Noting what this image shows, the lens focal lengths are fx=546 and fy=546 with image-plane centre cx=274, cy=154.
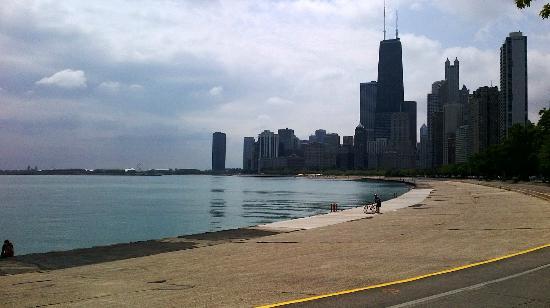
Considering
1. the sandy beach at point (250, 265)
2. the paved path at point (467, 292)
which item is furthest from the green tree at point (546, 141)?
the paved path at point (467, 292)

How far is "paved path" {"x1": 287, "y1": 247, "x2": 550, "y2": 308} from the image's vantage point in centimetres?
1138

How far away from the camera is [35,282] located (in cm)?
1550

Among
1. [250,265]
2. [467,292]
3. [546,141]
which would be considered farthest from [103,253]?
[546,141]

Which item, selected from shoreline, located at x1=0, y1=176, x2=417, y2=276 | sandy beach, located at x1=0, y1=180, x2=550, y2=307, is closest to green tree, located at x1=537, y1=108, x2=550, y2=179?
sandy beach, located at x1=0, y1=180, x2=550, y2=307

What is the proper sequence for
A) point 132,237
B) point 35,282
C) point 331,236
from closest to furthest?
point 35,282, point 331,236, point 132,237

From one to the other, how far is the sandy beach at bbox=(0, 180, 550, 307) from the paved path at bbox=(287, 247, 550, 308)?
1.02m

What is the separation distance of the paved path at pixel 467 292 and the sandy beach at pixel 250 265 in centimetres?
102

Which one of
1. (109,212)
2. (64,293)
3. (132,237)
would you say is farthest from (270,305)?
(109,212)

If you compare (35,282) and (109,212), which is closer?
(35,282)

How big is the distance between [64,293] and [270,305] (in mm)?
5373

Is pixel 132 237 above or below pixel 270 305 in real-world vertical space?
below

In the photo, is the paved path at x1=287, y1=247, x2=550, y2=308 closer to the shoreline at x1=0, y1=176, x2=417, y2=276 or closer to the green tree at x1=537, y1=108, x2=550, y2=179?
the shoreline at x1=0, y1=176, x2=417, y2=276

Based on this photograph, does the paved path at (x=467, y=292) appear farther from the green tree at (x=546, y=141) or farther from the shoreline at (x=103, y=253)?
the green tree at (x=546, y=141)

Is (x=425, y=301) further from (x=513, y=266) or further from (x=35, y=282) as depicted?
(x=35, y=282)
